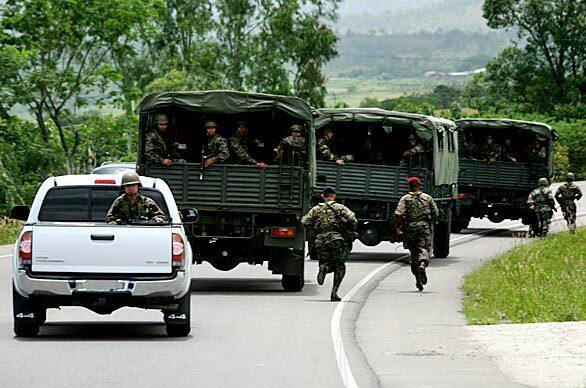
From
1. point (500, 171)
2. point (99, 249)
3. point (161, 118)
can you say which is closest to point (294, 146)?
point (161, 118)

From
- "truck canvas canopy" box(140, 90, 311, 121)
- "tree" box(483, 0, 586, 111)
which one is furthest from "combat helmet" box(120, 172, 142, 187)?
"tree" box(483, 0, 586, 111)

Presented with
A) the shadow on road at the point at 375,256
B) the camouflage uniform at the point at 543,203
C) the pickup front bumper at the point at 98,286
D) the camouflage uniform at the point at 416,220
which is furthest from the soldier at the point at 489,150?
the pickup front bumper at the point at 98,286

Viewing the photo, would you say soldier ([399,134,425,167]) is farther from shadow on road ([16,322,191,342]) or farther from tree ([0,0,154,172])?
tree ([0,0,154,172])

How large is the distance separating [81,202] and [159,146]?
7.42m

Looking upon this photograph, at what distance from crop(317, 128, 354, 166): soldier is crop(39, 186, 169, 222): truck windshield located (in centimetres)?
1388

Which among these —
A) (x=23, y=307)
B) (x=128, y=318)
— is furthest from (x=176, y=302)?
(x=128, y=318)

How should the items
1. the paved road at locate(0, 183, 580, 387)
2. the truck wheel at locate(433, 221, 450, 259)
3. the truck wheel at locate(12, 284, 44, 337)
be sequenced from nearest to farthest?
the paved road at locate(0, 183, 580, 387)
the truck wheel at locate(12, 284, 44, 337)
the truck wheel at locate(433, 221, 450, 259)

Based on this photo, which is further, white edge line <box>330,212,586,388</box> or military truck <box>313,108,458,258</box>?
military truck <box>313,108,458,258</box>

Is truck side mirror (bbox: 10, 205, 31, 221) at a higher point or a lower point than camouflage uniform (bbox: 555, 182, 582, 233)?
higher

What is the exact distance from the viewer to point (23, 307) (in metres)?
15.7

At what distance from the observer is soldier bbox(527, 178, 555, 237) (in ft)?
127

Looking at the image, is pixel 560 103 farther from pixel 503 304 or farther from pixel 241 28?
pixel 503 304

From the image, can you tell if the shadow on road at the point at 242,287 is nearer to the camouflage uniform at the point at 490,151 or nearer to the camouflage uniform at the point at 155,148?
the camouflage uniform at the point at 155,148

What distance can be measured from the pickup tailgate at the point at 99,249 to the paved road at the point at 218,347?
774 millimetres
